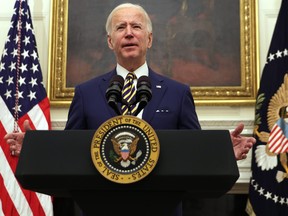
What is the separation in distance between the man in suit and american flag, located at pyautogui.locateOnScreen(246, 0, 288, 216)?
2706 mm

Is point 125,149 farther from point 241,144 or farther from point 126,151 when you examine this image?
point 241,144

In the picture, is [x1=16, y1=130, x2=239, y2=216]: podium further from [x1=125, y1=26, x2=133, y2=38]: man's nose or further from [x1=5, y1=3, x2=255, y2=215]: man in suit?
[x1=125, y1=26, x2=133, y2=38]: man's nose

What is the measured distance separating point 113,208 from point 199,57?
4264mm

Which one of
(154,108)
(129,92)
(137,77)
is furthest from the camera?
Answer: (137,77)

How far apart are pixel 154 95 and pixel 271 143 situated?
2.85 meters

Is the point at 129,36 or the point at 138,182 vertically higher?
the point at 129,36

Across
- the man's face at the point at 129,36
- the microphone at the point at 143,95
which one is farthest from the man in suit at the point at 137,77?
the microphone at the point at 143,95

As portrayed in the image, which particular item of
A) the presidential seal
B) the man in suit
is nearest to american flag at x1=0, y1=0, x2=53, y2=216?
the man in suit

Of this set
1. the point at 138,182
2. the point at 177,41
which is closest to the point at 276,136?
the point at 177,41

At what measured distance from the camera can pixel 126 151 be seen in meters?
1.71

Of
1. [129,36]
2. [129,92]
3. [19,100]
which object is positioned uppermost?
[129,36]

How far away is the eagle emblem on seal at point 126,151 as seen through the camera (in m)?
1.71

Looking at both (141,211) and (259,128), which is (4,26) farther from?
(141,211)

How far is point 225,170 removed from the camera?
5.65 feet
